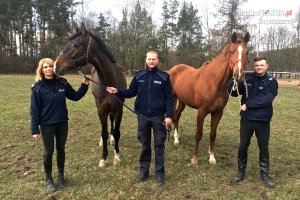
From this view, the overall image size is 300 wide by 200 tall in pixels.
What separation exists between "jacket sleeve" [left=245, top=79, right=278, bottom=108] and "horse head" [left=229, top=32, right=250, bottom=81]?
1.33ft

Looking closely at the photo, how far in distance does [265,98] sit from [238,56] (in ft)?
2.29

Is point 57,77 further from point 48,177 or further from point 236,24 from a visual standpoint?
point 236,24

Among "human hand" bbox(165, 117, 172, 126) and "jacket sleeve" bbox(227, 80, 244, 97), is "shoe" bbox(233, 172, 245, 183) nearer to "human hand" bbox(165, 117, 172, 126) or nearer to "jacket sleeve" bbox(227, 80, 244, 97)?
"jacket sleeve" bbox(227, 80, 244, 97)

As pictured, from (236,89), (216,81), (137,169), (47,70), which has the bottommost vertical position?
(137,169)

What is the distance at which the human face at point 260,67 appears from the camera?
162 inches

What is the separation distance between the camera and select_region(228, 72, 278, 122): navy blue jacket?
4.11m

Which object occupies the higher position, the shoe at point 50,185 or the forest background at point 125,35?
the forest background at point 125,35

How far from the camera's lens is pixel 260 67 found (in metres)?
4.12

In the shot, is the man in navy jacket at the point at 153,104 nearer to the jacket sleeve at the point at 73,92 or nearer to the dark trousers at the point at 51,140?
the jacket sleeve at the point at 73,92

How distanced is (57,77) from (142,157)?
1736 millimetres

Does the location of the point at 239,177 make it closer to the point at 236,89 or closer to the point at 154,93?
the point at 236,89

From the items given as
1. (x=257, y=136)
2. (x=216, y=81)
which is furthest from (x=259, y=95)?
(x=216, y=81)

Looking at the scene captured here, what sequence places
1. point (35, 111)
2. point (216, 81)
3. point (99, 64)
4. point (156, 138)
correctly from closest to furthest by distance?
point (35, 111) → point (156, 138) → point (99, 64) → point (216, 81)

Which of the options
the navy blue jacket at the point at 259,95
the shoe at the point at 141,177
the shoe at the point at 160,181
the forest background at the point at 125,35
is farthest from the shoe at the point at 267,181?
the forest background at the point at 125,35
